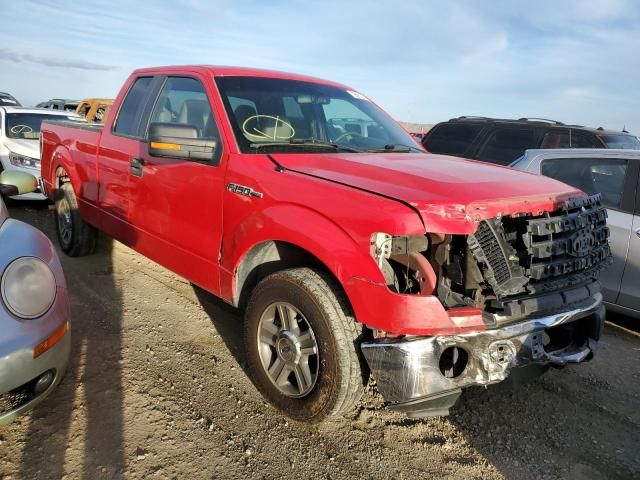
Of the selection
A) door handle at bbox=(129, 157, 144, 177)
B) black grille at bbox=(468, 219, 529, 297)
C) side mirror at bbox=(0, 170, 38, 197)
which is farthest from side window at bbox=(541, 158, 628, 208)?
side mirror at bbox=(0, 170, 38, 197)

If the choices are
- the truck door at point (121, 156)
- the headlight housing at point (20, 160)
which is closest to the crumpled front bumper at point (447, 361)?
the truck door at point (121, 156)

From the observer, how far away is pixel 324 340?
8.30 feet

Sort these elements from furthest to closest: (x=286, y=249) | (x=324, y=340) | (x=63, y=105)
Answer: (x=63, y=105) → (x=286, y=249) → (x=324, y=340)

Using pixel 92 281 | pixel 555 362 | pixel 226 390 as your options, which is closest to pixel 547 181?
pixel 555 362

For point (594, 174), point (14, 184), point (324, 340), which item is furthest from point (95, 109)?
point (324, 340)

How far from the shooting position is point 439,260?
240 cm

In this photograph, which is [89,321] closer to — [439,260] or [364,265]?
[364,265]

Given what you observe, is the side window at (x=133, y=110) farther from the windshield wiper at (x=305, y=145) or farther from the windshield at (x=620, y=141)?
the windshield at (x=620, y=141)

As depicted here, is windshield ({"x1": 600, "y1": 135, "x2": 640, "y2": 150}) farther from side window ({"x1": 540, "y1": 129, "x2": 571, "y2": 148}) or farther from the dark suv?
side window ({"x1": 540, "y1": 129, "x2": 571, "y2": 148})

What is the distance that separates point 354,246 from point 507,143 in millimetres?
5232

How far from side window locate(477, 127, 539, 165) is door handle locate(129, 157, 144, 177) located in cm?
463

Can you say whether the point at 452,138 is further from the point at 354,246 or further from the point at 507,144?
the point at 354,246

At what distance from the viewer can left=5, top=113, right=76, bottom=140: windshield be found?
8.39 m

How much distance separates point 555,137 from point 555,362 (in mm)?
4912
